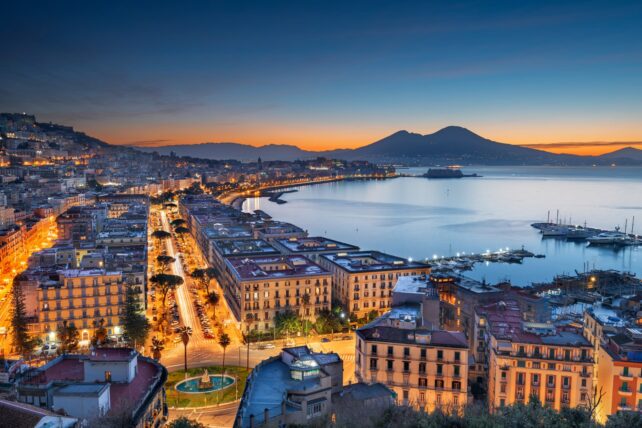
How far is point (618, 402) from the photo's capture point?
1873 centimetres

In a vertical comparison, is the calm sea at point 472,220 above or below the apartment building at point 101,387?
below

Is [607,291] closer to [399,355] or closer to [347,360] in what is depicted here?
[347,360]

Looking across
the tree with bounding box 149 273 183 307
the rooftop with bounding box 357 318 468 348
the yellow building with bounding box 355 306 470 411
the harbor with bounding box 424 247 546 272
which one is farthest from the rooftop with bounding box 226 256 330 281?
the harbor with bounding box 424 247 546 272

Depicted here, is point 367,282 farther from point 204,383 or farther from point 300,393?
point 300,393

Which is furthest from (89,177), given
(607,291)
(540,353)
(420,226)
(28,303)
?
(540,353)

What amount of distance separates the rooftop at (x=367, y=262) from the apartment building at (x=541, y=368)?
13999 millimetres

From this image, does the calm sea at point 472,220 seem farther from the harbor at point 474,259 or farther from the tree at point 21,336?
the tree at point 21,336

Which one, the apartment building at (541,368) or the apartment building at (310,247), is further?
the apartment building at (310,247)

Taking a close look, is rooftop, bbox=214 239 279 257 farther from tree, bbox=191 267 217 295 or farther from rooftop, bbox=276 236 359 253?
rooftop, bbox=276 236 359 253

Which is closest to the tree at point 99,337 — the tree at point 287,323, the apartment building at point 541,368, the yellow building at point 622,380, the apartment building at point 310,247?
the tree at point 287,323

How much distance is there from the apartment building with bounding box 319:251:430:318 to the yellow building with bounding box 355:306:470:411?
12.4 m

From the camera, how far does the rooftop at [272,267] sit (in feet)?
104

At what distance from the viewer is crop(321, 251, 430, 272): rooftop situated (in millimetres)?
34344

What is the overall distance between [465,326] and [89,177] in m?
118
